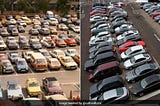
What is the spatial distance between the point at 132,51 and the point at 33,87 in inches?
168

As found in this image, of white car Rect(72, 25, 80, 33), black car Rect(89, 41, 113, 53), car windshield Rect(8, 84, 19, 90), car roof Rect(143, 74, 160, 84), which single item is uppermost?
car roof Rect(143, 74, 160, 84)

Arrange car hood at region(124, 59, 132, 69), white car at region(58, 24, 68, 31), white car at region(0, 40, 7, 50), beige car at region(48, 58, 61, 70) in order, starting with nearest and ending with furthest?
car hood at region(124, 59, 132, 69), beige car at region(48, 58, 61, 70), white car at region(0, 40, 7, 50), white car at region(58, 24, 68, 31)

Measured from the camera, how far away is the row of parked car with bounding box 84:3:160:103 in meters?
11.5

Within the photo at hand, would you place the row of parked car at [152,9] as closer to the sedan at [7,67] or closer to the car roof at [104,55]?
the car roof at [104,55]

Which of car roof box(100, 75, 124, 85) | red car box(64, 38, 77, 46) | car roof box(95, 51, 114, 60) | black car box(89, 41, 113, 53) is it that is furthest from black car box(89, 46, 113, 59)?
red car box(64, 38, 77, 46)

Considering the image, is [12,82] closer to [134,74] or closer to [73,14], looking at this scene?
[134,74]

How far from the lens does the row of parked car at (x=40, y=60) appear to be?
18.9 m

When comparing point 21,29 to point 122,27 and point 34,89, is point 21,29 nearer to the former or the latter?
point 122,27

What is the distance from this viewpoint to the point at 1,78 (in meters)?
18.1

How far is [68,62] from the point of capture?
19.7 metres

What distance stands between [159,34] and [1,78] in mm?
7454

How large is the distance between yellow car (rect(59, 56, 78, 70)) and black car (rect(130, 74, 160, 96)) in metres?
7.89

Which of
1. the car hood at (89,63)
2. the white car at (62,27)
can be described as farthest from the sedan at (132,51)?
the white car at (62,27)

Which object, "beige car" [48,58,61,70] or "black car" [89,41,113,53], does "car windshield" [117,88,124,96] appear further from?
"beige car" [48,58,61,70]
